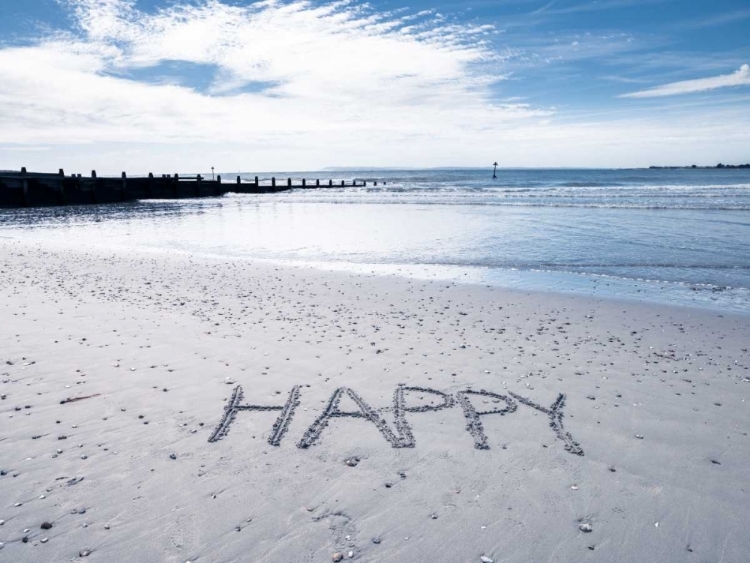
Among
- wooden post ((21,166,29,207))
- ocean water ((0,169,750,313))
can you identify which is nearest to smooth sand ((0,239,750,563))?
ocean water ((0,169,750,313))

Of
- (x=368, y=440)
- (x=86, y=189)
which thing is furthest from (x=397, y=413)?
(x=86, y=189)

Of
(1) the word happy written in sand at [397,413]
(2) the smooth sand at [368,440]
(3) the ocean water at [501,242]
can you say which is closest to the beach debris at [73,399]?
(2) the smooth sand at [368,440]

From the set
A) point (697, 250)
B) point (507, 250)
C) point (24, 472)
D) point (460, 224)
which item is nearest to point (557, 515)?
point (24, 472)

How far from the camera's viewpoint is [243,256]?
13.0 m

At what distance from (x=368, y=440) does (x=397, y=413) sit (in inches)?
19.9

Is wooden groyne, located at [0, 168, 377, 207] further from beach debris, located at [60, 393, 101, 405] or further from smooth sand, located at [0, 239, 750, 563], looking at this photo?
beach debris, located at [60, 393, 101, 405]

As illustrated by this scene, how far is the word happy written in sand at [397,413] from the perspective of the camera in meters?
3.83

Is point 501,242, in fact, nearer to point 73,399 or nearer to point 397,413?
point 397,413

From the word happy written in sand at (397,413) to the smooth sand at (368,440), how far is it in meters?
0.06

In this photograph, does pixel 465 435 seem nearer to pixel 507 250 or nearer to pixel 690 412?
pixel 690 412

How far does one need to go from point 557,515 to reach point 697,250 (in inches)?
520

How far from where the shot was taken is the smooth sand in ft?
9.21

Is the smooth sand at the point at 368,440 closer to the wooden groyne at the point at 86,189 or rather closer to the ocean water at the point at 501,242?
the ocean water at the point at 501,242

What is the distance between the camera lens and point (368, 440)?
383 cm
